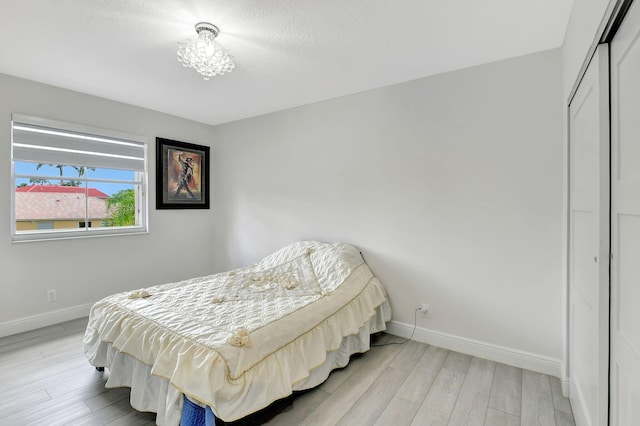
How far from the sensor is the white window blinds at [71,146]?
2879mm

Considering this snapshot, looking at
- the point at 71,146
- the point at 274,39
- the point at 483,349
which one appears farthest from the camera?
the point at 71,146

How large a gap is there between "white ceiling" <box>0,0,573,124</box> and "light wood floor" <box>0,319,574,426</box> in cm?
242

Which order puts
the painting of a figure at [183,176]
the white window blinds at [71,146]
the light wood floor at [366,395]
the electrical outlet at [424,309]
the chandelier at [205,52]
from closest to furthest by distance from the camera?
the light wood floor at [366,395]
the chandelier at [205,52]
the electrical outlet at [424,309]
the white window blinds at [71,146]
the painting of a figure at [183,176]

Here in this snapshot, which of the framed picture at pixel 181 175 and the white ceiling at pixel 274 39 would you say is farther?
the framed picture at pixel 181 175

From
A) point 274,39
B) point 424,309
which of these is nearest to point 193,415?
point 424,309

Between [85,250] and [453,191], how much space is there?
3818mm

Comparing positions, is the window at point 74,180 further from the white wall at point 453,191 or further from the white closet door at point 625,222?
the white closet door at point 625,222

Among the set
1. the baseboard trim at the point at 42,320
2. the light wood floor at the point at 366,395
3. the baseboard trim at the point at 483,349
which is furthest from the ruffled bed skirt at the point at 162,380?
the baseboard trim at the point at 42,320

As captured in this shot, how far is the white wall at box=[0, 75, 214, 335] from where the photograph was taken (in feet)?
9.20

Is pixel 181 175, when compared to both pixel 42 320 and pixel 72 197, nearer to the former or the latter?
pixel 72 197

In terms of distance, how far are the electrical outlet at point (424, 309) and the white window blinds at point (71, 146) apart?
11.7ft

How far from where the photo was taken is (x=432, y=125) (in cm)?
268

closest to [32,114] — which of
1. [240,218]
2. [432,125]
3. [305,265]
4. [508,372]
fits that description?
[240,218]

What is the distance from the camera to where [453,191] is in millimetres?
2600
